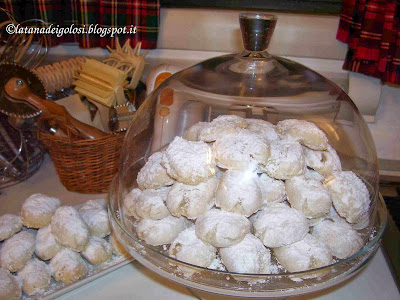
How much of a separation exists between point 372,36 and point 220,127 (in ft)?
3.07

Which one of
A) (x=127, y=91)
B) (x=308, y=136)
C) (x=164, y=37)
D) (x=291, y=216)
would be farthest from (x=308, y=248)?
(x=164, y=37)

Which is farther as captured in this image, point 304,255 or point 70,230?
point 70,230

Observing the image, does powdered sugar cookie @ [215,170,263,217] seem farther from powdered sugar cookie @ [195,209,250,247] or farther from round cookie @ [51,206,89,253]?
round cookie @ [51,206,89,253]

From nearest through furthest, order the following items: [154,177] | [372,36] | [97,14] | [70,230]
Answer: [154,177] → [70,230] → [372,36] → [97,14]

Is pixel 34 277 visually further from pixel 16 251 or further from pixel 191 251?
pixel 191 251

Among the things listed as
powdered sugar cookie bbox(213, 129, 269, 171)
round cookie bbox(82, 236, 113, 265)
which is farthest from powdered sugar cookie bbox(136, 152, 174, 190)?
round cookie bbox(82, 236, 113, 265)

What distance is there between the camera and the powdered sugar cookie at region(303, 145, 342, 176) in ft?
2.08

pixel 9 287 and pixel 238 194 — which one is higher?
pixel 238 194

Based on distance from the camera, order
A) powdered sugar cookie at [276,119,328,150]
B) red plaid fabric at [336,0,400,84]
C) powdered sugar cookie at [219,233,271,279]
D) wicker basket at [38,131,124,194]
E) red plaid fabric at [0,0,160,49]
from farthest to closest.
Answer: red plaid fabric at [0,0,160,49]
red plaid fabric at [336,0,400,84]
wicker basket at [38,131,124,194]
powdered sugar cookie at [276,119,328,150]
powdered sugar cookie at [219,233,271,279]

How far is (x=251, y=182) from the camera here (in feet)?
1.86

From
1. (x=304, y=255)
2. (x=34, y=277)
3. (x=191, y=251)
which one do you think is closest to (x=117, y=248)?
(x=34, y=277)

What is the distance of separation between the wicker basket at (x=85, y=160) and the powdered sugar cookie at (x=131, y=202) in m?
0.37

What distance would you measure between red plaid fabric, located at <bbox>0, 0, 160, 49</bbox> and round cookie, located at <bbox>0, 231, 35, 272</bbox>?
938 millimetres

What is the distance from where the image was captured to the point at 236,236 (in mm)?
533
